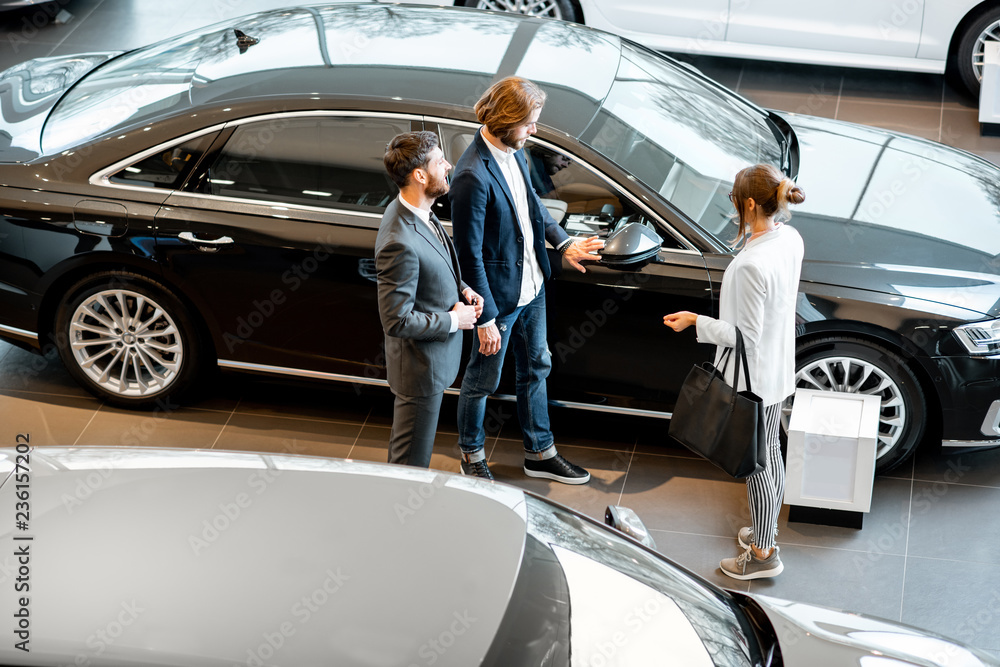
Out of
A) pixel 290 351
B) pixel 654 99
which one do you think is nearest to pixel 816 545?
pixel 654 99

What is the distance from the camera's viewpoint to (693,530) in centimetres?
452

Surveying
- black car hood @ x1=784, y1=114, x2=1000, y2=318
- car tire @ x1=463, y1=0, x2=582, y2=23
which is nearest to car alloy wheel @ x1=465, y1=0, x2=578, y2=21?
car tire @ x1=463, y1=0, x2=582, y2=23

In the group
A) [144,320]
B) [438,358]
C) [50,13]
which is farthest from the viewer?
[50,13]

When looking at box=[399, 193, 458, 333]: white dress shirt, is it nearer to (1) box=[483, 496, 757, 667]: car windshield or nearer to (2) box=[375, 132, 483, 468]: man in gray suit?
(2) box=[375, 132, 483, 468]: man in gray suit

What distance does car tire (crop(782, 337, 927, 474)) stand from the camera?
4.46 metres

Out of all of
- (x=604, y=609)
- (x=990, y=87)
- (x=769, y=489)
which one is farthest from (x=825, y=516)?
(x=990, y=87)

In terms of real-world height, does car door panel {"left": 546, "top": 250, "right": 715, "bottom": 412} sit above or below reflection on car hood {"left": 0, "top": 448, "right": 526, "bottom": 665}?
below

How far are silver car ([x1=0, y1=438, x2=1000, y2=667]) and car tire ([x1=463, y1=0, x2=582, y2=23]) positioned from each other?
5741 mm

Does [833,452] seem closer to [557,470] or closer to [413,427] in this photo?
[557,470]

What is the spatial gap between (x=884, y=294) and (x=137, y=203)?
10.3ft

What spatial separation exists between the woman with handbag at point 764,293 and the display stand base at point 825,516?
0.58 m

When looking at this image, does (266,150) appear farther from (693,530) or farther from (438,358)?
(693,530)

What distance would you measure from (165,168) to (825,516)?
3.16 meters

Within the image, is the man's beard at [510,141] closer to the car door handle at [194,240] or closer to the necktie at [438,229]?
the necktie at [438,229]
